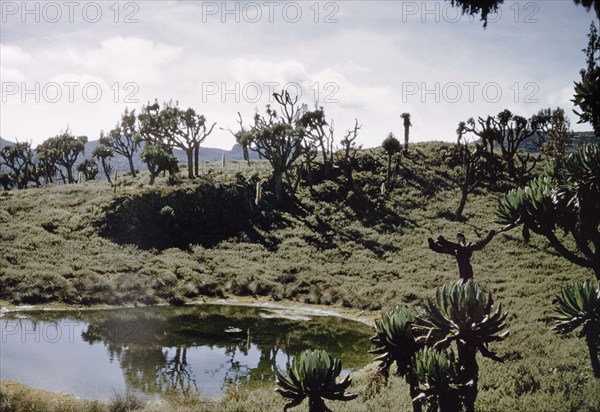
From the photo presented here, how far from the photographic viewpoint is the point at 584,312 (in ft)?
31.2

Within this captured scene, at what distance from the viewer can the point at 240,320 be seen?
67.9 feet

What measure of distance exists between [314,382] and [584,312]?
620cm

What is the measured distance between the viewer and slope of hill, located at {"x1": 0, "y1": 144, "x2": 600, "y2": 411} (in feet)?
38.0

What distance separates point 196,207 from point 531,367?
3022cm

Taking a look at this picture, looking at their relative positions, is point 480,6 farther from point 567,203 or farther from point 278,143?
point 278,143

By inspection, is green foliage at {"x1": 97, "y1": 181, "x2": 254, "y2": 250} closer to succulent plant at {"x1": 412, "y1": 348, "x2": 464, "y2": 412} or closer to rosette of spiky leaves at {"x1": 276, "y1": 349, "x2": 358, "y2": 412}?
rosette of spiky leaves at {"x1": 276, "y1": 349, "x2": 358, "y2": 412}

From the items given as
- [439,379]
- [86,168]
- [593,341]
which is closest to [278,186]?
[593,341]

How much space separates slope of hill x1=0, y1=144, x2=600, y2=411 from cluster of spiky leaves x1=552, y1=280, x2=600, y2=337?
123 centimetres

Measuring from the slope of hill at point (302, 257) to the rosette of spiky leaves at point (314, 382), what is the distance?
8.40 feet

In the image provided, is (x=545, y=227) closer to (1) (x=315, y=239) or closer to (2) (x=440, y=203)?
(1) (x=315, y=239)

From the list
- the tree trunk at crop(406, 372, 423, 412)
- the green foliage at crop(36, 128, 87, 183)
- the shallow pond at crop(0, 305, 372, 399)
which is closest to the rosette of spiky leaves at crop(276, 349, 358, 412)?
the tree trunk at crop(406, 372, 423, 412)

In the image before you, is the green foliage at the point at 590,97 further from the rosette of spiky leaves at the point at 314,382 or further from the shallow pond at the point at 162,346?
the shallow pond at the point at 162,346

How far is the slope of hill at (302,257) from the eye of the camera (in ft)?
38.0

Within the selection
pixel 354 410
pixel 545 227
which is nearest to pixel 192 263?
pixel 354 410
